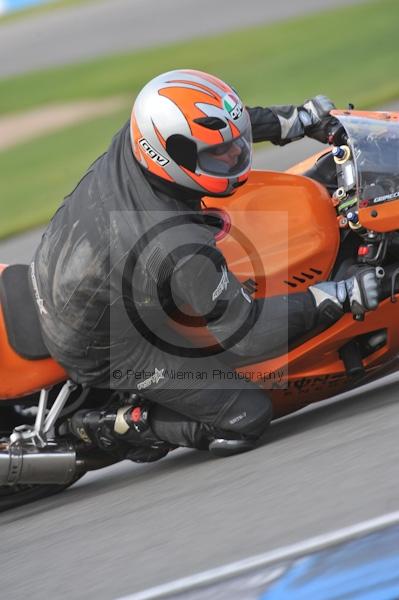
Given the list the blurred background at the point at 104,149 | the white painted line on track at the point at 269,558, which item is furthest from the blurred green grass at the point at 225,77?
the white painted line on track at the point at 269,558

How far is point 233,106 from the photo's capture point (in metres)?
4.50

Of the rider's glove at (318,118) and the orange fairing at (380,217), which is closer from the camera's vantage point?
the orange fairing at (380,217)

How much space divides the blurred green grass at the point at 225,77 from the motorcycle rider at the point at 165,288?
5.90 m

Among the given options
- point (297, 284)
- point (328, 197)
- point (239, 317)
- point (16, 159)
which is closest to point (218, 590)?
point (239, 317)

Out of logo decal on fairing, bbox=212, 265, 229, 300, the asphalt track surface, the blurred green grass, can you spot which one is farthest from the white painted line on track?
the asphalt track surface

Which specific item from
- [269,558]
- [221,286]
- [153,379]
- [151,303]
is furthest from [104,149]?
[269,558]

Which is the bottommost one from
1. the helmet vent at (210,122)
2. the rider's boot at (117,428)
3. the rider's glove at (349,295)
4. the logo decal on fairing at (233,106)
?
the rider's boot at (117,428)

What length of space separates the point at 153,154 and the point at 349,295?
985mm

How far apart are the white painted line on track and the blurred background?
5 centimetres

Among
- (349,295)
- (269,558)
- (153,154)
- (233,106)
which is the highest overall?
(233,106)

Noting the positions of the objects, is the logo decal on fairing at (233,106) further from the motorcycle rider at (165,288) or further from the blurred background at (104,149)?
the blurred background at (104,149)

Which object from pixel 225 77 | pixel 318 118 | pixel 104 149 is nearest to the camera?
pixel 318 118

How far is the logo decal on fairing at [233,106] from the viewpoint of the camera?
4.48 metres

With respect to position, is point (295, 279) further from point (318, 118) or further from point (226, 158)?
point (318, 118)
